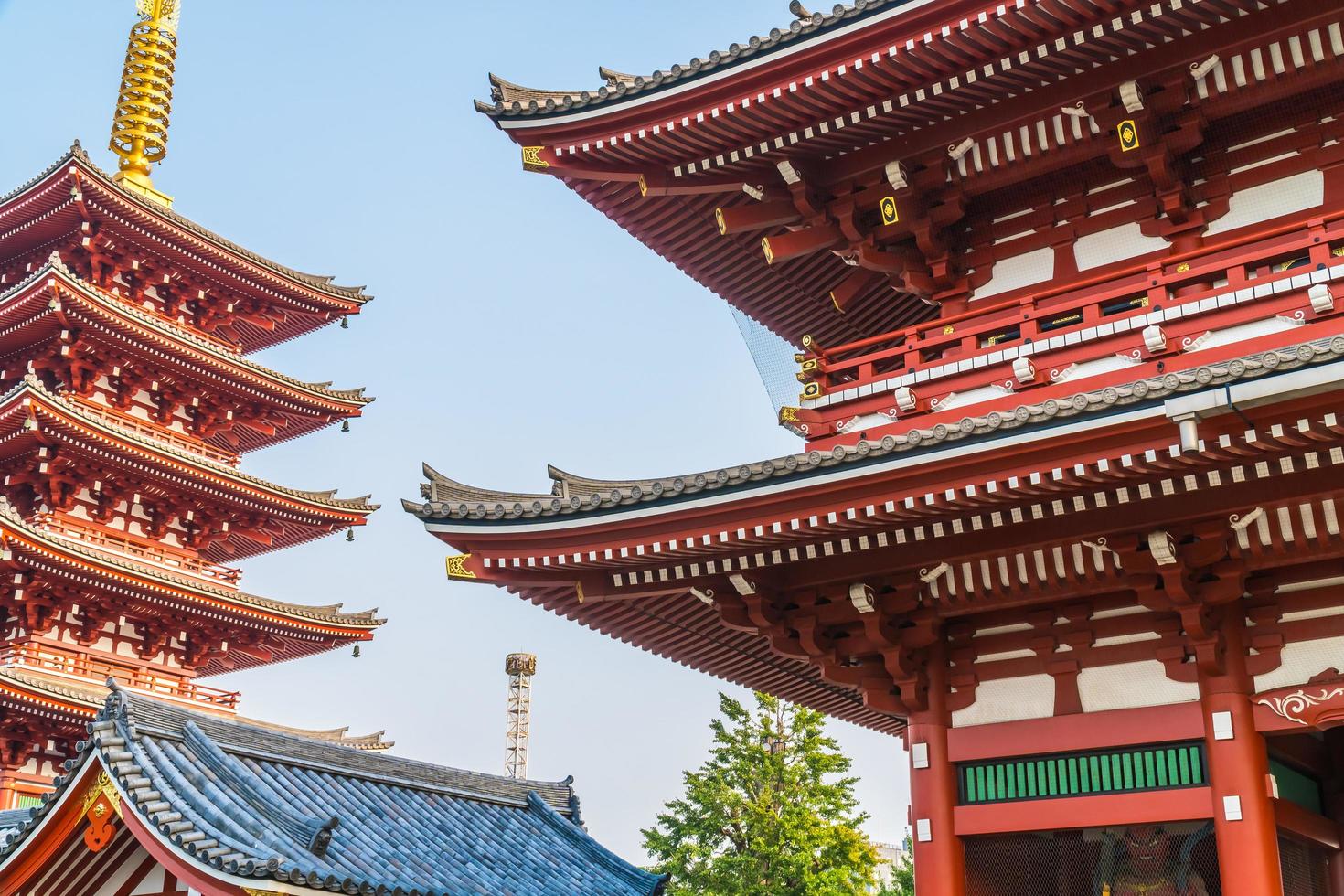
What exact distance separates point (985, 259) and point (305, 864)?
26.1 feet

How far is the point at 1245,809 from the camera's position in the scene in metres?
8.88

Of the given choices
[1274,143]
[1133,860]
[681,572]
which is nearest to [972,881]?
[1133,860]

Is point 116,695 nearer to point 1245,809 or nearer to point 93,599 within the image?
point 1245,809

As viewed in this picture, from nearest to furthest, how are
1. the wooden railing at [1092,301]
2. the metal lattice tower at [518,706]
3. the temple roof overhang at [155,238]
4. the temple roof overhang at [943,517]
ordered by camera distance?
the temple roof overhang at [943,517] → the wooden railing at [1092,301] → the temple roof overhang at [155,238] → the metal lattice tower at [518,706]

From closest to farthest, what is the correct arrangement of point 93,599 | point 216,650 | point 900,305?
point 900,305, point 93,599, point 216,650

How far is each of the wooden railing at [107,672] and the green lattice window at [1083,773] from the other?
66.5 ft

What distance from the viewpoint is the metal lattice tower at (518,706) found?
47.2 m

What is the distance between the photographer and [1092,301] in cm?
1012

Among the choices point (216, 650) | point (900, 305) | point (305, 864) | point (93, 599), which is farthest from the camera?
point (216, 650)

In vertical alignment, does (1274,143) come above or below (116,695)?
above

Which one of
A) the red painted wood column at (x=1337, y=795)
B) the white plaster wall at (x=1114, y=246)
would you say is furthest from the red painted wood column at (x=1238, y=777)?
the white plaster wall at (x=1114, y=246)

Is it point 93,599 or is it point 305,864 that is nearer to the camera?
point 305,864

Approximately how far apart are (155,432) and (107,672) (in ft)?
18.8

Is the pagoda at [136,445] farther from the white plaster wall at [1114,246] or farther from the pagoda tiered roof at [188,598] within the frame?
the white plaster wall at [1114,246]
